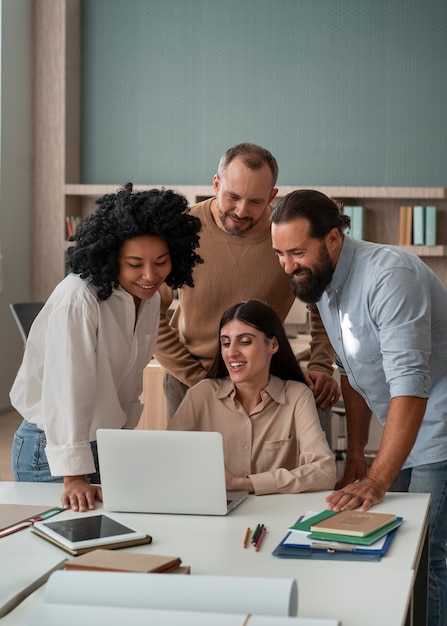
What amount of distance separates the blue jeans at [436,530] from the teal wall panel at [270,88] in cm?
510

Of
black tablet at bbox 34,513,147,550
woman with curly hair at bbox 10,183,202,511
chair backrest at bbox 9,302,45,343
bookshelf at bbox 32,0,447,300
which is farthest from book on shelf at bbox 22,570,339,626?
bookshelf at bbox 32,0,447,300

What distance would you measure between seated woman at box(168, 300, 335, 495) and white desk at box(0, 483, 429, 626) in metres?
0.39

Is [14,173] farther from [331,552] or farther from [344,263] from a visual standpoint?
[331,552]

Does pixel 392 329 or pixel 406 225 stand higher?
pixel 406 225

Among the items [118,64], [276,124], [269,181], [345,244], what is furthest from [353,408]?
[118,64]

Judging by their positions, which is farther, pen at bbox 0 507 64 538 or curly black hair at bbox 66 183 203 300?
curly black hair at bbox 66 183 203 300

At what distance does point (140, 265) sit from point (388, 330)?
0.64 meters

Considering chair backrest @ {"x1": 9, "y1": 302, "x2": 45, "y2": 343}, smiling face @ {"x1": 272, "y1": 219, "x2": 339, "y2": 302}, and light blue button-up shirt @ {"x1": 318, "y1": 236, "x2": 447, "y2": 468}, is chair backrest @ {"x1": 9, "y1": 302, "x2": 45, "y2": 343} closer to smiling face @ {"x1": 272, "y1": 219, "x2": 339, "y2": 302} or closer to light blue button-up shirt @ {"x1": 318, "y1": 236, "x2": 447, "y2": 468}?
light blue button-up shirt @ {"x1": 318, "y1": 236, "x2": 447, "y2": 468}

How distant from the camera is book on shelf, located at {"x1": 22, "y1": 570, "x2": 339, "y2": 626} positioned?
4.16ft

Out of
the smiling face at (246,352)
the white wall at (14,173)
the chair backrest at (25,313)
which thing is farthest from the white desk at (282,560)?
the white wall at (14,173)

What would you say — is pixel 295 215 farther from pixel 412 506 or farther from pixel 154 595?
pixel 154 595

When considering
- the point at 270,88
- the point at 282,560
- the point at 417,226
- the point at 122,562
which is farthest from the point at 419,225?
the point at 122,562

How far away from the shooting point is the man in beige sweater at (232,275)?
2.84 metres

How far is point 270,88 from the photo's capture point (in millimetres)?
7438
